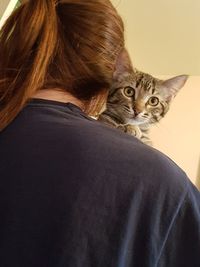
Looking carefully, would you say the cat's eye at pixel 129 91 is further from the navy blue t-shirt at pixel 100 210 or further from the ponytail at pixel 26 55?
the navy blue t-shirt at pixel 100 210

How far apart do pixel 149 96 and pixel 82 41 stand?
0.57 metres

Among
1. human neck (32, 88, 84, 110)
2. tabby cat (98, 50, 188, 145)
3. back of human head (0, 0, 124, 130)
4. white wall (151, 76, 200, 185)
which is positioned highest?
back of human head (0, 0, 124, 130)

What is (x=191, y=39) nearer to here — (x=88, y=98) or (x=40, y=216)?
(x=88, y=98)

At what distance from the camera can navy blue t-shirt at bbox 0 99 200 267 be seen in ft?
1.55

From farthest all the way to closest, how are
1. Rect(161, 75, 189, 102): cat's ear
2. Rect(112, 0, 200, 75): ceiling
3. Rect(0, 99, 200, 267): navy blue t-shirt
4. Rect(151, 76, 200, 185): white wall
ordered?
Rect(112, 0, 200, 75): ceiling
Rect(151, 76, 200, 185): white wall
Rect(161, 75, 189, 102): cat's ear
Rect(0, 99, 200, 267): navy blue t-shirt

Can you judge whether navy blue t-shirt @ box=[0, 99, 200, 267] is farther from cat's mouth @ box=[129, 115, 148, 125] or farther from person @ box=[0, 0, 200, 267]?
cat's mouth @ box=[129, 115, 148, 125]

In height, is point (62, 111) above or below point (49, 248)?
above

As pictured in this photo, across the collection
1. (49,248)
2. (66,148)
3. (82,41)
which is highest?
(82,41)

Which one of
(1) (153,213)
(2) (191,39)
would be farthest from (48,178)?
(2) (191,39)

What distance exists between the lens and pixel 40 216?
489mm

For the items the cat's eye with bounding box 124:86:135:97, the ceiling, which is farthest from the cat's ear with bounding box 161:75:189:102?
the ceiling

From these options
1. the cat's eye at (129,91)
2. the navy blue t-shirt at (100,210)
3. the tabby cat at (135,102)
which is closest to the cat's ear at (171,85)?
the tabby cat at (135,102)

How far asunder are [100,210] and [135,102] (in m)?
0.64

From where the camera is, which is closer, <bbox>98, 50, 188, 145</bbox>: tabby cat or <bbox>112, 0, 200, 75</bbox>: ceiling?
<bbox>98, 50, 188, 145</bbox>: tabby cat
